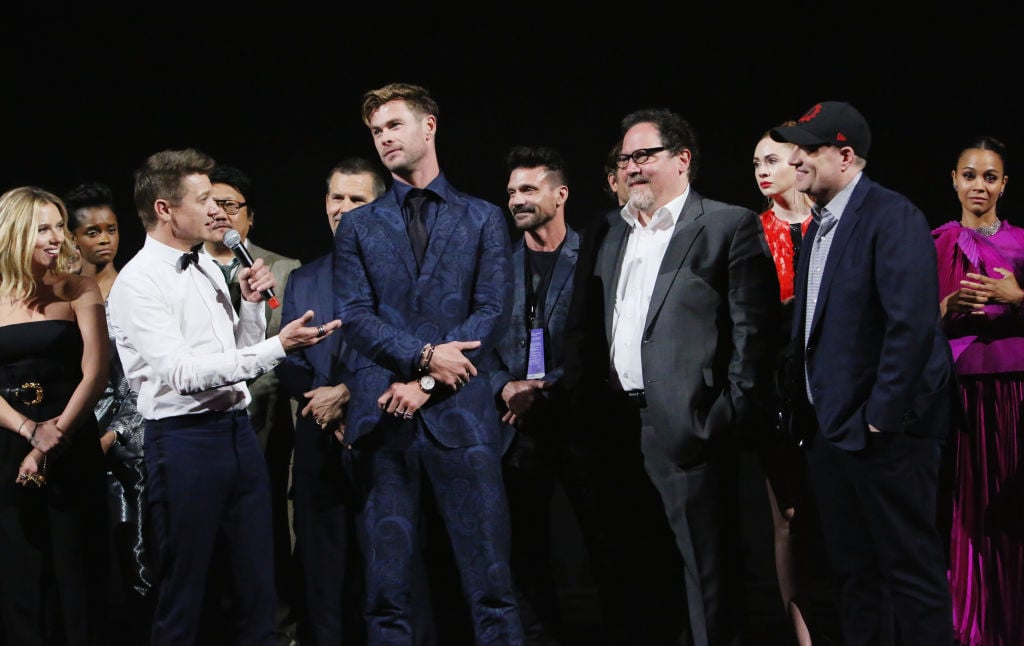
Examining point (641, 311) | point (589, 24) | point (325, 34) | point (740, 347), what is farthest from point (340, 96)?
point (740, 347)

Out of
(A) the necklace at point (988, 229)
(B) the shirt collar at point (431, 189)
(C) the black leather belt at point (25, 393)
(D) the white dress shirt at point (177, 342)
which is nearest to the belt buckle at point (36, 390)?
(C) the black leather belt at point (25, 393)

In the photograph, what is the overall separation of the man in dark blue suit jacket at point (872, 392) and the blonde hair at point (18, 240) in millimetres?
2201

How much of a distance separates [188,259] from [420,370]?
0.77 metres

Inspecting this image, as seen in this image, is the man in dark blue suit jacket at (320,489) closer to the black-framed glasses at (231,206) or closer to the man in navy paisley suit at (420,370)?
the man in navy paisley suit at (420,370)

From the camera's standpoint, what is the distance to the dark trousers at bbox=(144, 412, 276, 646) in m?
2.76

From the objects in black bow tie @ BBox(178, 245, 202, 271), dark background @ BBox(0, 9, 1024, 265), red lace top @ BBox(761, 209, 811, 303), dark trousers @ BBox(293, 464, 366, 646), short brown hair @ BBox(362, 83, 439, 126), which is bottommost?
dark trousers @ BBox(293, 464, 366, 646)

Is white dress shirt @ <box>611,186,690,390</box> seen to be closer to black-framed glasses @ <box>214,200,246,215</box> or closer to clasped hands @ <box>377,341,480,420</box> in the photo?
clasped hands @ <box>377,341,480,420</box>

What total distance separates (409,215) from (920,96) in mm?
2879

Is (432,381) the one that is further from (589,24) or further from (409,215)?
(589,24)

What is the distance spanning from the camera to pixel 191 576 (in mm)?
2762

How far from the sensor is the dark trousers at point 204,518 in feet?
9.05

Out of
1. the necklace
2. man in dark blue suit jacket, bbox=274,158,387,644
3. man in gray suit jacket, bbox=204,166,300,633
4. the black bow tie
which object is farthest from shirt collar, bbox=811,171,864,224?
man in gray suit jacket, bbox=204,166,300,633

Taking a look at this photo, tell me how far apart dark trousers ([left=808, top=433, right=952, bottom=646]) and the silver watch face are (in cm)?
103

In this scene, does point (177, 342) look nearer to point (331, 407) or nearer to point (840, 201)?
point (331, 407)
